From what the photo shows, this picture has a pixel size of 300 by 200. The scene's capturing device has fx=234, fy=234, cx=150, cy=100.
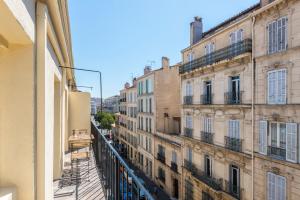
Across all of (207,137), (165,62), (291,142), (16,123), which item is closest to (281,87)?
(291,142)

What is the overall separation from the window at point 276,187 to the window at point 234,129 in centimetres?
301

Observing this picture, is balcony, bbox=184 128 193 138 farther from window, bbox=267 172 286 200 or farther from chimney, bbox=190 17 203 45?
window, bbox=267 172 286 200

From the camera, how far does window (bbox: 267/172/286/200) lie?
36.9 feet

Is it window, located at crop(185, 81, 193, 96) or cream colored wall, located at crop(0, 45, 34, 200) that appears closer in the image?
cream colored wall, located at crop(0, 45, 34, 200)

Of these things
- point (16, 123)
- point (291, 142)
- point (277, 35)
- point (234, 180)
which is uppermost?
point (277, 35)

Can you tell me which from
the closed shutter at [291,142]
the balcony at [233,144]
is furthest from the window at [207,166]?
the closed shutter at [291,142]

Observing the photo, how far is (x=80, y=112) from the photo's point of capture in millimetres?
9531

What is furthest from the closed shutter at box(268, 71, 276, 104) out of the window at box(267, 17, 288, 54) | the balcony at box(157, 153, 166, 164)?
the balcony at box(157, 153, 166, 164)

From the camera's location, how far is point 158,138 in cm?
2592

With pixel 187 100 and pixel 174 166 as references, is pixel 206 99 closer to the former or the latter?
pixel 187 100

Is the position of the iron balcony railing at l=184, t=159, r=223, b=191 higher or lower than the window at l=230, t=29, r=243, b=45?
lower

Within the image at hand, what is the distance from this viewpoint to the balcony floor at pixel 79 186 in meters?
4.37

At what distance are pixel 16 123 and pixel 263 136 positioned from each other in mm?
12611

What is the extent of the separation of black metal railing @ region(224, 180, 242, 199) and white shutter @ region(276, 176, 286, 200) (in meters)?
2.82
